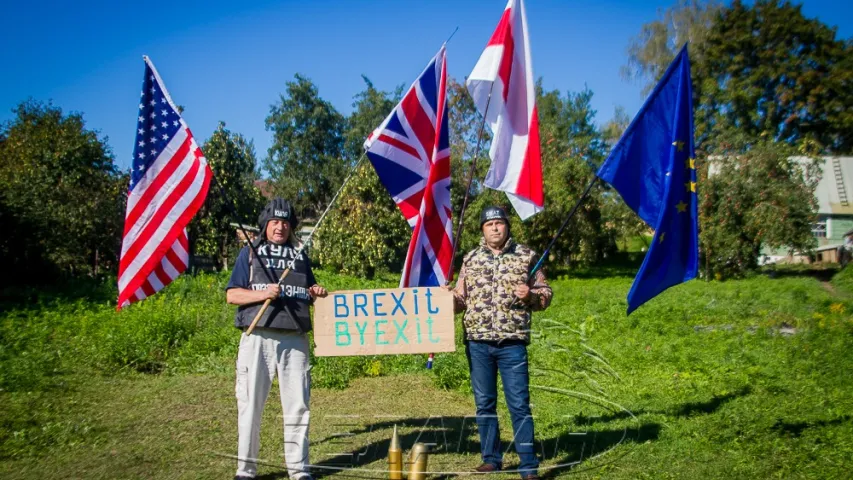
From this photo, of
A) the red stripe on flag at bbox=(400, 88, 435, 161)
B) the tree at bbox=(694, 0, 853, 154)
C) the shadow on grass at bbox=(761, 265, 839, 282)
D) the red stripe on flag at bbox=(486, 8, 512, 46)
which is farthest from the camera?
the tree at bbox=(694, 0, 853, 154)

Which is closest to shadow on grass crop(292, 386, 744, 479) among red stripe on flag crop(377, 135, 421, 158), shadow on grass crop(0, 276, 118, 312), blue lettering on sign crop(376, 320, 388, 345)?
blue lettering on sign crop(376, 320, 388, 345)

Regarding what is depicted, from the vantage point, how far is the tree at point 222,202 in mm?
24984

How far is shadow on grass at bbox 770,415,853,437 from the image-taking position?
19.9ft

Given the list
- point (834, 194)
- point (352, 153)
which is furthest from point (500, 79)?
point (834, 194)

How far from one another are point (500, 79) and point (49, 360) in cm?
725

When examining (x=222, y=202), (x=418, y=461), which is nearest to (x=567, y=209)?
(x=222, y=202)

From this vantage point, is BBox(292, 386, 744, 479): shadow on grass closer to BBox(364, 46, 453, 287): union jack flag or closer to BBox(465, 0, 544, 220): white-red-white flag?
BBox(364, 46, 453, 287): union jack flag

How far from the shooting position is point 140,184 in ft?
18.2

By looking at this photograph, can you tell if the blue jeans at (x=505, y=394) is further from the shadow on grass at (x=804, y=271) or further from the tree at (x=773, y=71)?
the tree at (x=773, y=71)

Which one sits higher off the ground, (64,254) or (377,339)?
(64,254)

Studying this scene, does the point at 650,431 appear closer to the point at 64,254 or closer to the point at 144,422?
the point at 144,422

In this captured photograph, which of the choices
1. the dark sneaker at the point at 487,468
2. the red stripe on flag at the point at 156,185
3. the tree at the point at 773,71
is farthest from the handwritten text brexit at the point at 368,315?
the tree at the point at 773,71

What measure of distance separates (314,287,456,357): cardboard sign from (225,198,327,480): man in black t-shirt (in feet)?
0.77

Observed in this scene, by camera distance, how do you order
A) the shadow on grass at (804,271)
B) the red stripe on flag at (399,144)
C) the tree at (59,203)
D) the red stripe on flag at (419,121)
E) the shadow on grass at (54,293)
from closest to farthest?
the red stripe on flag at (399,144) < the red stripe on flag at (419,121) < the shadow on grass at (54,293) < the tree at (59,203) < the shadow on grass at (804,271)
